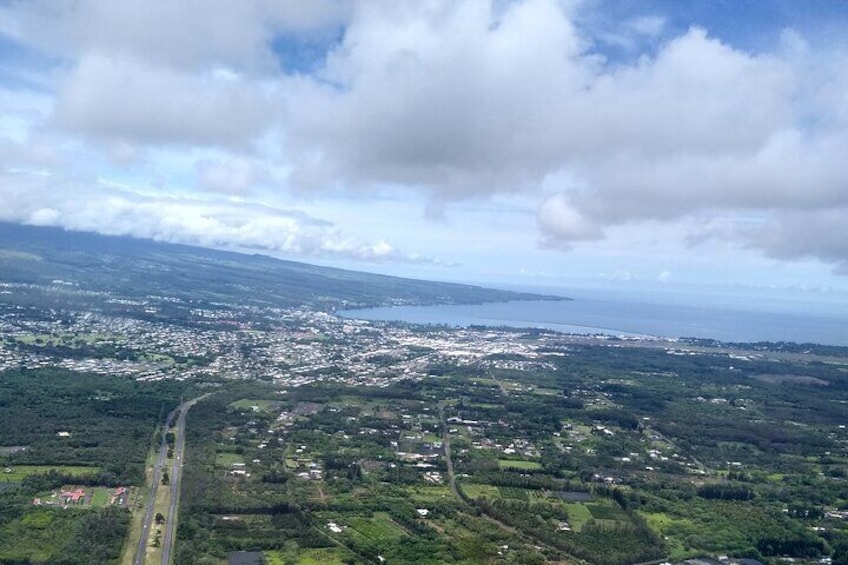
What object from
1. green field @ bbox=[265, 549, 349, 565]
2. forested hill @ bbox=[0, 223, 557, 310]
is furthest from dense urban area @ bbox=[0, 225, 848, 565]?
forested hill @ bbox=[0, 223, 557, 310]

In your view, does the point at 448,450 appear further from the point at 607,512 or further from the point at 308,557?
the point at 308,557

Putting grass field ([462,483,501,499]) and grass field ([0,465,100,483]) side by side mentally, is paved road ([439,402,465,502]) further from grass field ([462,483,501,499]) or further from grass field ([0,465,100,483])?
grass field ([0,465,100,483])

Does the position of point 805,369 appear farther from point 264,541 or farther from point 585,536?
point 264,541

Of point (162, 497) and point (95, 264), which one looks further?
point (95, 264)

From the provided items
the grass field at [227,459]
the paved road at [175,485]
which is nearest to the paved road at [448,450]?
the grass field at [227,459]

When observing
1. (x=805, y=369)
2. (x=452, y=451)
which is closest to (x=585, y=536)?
(x=452, y=451)

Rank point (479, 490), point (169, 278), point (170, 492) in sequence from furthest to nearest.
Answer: point (169, 278)
point (479, 490)
point (170, 492)

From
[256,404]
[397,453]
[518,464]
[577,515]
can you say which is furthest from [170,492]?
[518,464]

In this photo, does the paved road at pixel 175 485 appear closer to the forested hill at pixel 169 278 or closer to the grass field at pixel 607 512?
the grass field at pixel 607 512
